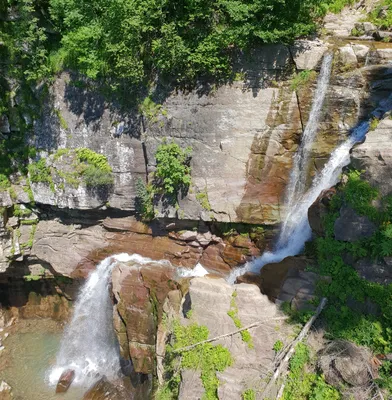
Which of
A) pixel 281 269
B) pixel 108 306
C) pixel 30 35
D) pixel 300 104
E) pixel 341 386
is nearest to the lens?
pixel 341 386

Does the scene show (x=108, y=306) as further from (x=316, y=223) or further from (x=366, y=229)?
(x=366, y=229)

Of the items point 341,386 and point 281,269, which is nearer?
point 341,386

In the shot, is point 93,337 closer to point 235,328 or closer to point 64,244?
point 64,244

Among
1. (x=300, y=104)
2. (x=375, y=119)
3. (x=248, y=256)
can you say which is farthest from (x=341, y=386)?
(x=300, y=104)

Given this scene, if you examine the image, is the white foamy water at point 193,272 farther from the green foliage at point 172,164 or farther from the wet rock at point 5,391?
the wet rock at point 5,391

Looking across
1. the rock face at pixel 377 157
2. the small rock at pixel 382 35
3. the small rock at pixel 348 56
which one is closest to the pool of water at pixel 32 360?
the rock face at pixel 377 157

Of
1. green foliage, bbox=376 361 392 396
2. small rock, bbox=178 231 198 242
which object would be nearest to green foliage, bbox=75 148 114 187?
small rock, bbox=178 231 198 242
